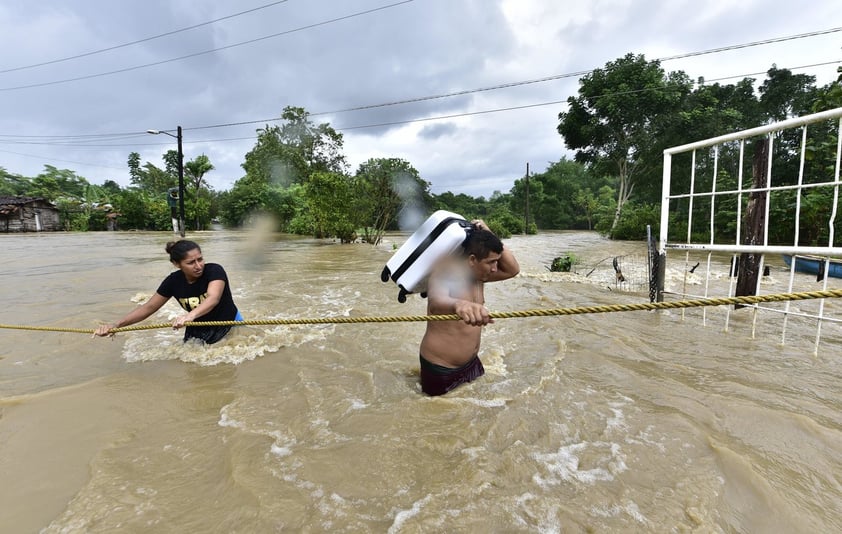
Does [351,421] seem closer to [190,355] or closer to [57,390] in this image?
[190,355]

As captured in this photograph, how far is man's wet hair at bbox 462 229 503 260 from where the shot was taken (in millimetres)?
2512

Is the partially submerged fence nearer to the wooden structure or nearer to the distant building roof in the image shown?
the distant building roof

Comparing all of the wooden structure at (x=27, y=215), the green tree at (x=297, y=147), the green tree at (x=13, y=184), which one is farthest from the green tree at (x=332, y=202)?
the green tree at (x=13, y=184)

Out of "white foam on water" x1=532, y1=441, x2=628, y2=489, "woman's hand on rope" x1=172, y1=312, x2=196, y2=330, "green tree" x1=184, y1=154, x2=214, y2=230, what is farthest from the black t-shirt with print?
"green tree" x1=184, y1=154, x2=214, y2=230

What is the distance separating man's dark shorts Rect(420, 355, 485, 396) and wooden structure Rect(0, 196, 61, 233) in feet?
148

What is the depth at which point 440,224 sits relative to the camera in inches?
101

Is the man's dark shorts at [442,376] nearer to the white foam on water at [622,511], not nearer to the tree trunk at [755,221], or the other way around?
the white foam on water at [622,511]

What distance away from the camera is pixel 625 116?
23188 millimetres

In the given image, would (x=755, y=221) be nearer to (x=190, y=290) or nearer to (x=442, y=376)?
(x=442, y=376)

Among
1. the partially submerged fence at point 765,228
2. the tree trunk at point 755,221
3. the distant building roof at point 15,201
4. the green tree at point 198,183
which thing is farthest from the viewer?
the green tree at point 198,183

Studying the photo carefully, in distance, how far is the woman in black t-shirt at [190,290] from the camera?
3512mm

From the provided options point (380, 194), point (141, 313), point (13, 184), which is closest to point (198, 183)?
point (13, 184)

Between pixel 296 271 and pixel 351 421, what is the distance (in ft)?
29.4

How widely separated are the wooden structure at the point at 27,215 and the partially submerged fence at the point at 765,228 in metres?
46.5
